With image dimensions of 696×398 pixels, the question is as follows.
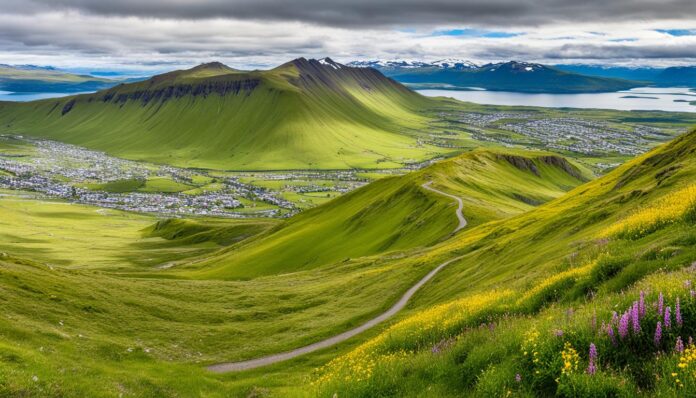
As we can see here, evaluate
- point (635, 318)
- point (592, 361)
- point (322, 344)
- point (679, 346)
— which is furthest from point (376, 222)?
point (679, 346)

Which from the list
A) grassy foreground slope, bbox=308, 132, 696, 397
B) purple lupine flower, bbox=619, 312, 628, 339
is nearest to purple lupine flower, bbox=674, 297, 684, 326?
grassy foreground slope, bbox=308, 132, 696, 397

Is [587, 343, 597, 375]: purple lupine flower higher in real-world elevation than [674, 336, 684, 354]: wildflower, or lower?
lower

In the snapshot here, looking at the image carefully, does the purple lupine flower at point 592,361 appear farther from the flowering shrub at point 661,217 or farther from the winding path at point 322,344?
the winding path at point 322,344

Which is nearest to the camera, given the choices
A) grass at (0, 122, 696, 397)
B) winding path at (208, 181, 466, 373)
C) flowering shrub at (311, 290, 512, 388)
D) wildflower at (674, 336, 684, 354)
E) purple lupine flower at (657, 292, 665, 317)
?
wildflower at (674, 336, 684, 354)


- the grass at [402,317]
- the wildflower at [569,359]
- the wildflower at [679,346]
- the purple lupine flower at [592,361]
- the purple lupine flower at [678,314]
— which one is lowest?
the grass at [402,317]

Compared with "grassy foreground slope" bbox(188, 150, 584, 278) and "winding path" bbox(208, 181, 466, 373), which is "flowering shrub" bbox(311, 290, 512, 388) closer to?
"winding path" bbox(208, 181, 466, 373)

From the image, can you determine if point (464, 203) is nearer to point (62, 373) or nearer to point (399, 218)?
point (399, 218)

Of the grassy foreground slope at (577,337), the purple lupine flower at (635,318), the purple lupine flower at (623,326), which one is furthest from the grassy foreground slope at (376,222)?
the purple lupine flower at (623,326)

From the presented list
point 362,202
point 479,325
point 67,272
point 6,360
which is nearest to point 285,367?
point 6,360
